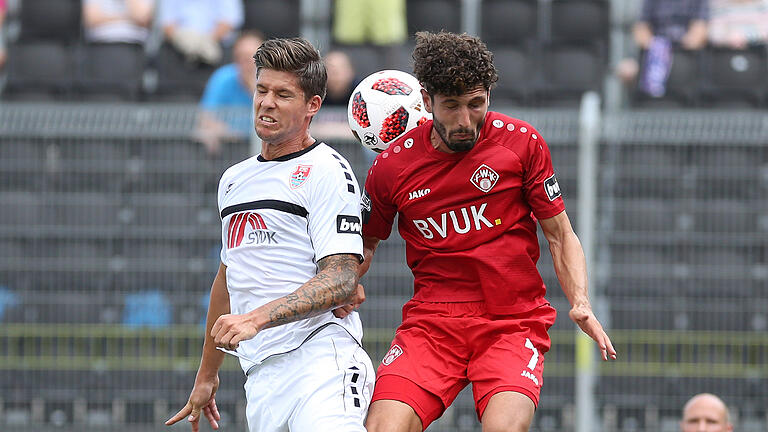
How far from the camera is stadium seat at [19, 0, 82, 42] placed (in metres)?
12.7

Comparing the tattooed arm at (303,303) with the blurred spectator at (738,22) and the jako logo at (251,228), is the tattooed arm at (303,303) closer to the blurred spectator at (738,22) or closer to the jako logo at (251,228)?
the jako logo at (251,228)

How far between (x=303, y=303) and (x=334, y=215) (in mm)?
410

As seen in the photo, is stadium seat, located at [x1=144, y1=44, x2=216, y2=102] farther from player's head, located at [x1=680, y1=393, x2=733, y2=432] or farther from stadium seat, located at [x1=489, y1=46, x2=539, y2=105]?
player's head, located at [x1=680, y1=393, x2=733, y2=432]

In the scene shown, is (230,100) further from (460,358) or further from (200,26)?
(460,358)

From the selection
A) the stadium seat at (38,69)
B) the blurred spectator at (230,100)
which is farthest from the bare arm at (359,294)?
the stadium seat at (38,69)

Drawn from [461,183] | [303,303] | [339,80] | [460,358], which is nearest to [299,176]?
[303,303]

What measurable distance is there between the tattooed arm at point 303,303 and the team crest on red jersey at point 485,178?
66 centimetres

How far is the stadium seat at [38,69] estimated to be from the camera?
37.7 ft

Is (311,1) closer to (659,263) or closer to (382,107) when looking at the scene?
(659,263)

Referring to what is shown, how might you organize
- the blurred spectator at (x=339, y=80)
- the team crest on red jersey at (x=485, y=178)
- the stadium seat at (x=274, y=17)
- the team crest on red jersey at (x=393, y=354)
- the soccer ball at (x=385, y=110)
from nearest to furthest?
the team crest on red jersey at (x=485, y=178) → the team crest on red jersey at (x=393, y=354) → the soccer ball at (x=385, y=110) → the blurred spectator at (x=339, y=80) → the stadium seat at (x=274, y=17)

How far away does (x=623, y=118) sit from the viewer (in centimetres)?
980

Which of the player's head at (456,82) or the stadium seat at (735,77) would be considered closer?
the player's head at (456,82)

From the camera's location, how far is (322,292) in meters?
4.81

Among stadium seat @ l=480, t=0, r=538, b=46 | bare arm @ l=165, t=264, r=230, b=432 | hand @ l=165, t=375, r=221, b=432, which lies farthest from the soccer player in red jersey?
stadium seat @ l=480, t=0, r=538, b=46
